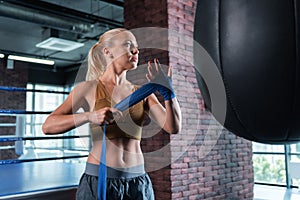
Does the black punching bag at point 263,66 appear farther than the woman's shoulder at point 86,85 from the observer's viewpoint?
No

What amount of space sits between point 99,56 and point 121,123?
1.07ft

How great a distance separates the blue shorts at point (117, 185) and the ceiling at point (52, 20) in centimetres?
407

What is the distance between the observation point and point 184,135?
11.5ft

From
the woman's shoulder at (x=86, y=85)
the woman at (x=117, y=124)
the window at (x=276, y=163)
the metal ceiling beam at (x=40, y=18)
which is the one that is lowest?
the window at (x=276, y=163)

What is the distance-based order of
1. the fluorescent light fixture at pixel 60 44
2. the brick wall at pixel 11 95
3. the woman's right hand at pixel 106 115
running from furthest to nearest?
the brick wall at pixel 11 95 < the fluorescent light fixture at pixel 60 44 < the woman's right hand at pixel 106 115

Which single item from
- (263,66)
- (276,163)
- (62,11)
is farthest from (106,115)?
(276,163)

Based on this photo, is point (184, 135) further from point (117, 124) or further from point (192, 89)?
point (117, 124)

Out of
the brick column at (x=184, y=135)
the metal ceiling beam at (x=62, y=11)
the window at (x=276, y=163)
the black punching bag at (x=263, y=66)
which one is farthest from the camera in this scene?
the window at (x=276, y=163)

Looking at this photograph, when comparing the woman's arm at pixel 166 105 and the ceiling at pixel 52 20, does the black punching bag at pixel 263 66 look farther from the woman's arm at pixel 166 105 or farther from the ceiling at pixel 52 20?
the ceiling at pixel 52 20

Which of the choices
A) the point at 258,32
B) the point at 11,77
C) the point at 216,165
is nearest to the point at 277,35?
the point at 258,32

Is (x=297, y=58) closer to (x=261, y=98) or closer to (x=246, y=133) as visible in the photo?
(x=261, y=98)

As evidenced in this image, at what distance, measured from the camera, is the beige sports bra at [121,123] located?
1163mm

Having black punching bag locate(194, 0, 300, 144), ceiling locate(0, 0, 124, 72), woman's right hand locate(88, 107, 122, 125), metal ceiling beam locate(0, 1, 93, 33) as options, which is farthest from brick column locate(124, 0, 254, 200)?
black punching bag locate(194, 0, 300, 144)

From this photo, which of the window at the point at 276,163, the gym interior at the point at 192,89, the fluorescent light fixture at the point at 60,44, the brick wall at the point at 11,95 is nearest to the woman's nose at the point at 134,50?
the gym interior at the point at 192,89
